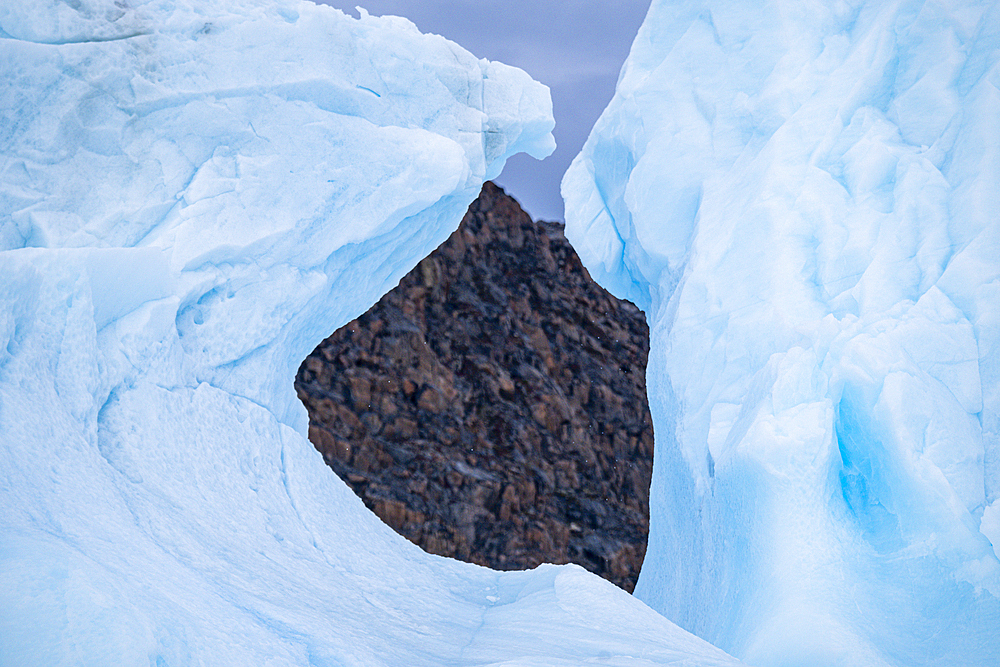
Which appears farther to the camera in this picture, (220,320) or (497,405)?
(497,405)

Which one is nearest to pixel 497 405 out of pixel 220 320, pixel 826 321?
pixel 220 320

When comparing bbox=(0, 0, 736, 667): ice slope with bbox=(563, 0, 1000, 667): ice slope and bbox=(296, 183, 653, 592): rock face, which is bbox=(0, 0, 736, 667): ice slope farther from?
bbox=(296, 183, 653, 592): rock face

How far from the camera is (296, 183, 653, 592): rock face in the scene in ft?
51.6

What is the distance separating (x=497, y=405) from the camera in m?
17.7

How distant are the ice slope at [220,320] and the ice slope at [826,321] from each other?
0.83 metres

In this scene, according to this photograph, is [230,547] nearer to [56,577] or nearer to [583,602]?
[56,577]

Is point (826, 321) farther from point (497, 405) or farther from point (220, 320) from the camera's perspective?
point (497, 405)

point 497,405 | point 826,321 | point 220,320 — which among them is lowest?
point 497,405

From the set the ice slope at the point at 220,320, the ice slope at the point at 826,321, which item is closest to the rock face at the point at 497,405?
the ice slope at the point at 220,320

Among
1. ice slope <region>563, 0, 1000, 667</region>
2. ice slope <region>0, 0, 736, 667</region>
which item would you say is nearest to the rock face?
ice slope <region>0, 0, 736, 667</region>

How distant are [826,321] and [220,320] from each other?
3.20 meters

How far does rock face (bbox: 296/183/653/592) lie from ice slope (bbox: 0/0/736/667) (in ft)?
32.9

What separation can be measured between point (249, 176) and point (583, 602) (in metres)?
2.95

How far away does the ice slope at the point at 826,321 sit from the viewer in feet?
11.7
